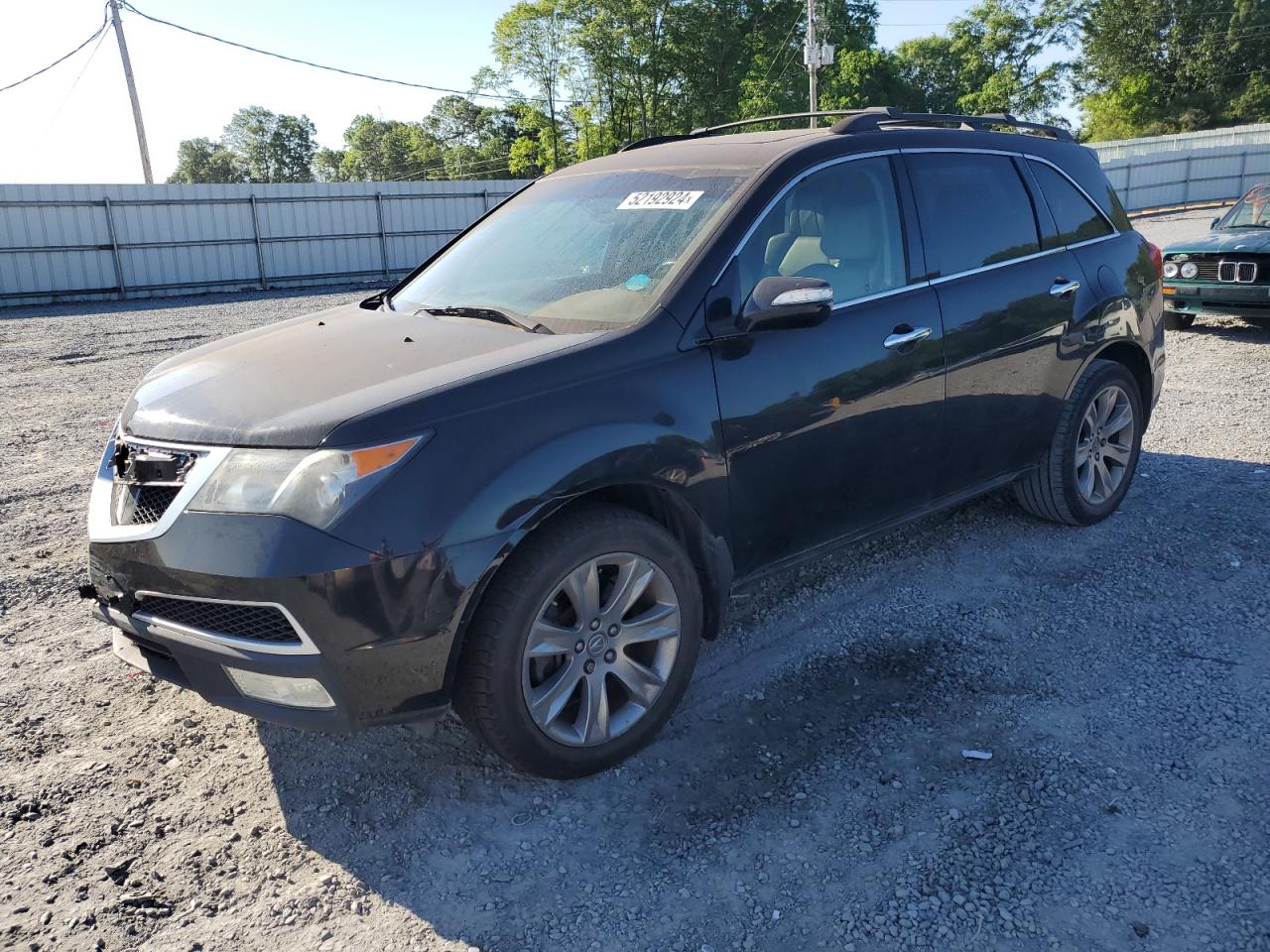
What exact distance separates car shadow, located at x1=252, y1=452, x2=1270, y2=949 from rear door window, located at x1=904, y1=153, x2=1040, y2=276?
149 cm

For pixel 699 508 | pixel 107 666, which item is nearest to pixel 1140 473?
pixel 699 508

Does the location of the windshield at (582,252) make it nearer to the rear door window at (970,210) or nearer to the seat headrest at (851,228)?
the seat headrest at (851,228)

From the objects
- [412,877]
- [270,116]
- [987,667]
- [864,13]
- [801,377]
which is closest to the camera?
[412,877]

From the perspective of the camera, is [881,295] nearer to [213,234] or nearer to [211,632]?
[211,632]

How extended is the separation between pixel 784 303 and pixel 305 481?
1.62 meters

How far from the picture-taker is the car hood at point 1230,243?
30.9 ft

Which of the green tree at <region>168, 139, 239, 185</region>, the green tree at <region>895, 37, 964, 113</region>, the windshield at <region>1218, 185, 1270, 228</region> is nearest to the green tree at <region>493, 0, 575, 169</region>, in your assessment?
the green tree at <region>895, 37, 964, 113</region>

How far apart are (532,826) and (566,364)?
1.39m

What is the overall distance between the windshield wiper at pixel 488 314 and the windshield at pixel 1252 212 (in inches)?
394

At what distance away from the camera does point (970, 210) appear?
424 centimetres

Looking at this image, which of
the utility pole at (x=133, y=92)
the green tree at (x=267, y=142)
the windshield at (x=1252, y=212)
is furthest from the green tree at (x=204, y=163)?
the windshield at (x=1252, y=212)

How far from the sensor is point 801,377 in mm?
3430

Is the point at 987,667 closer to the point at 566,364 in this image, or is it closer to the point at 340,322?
the point at 566,364

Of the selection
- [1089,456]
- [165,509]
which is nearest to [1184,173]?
[1089,456]
